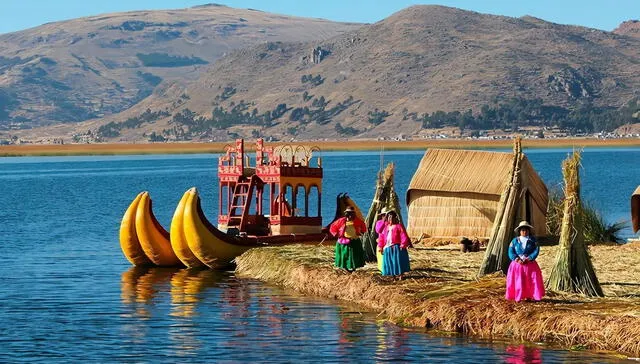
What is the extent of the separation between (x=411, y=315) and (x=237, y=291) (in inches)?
255

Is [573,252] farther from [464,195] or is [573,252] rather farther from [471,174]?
[471,174]

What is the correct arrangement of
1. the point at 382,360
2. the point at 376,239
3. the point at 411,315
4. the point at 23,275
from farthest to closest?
1. the point at 23,275
2. the point at 376,239
3. the point at 411,315
4. the point at 382,360

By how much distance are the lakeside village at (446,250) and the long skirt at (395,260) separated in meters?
0.02

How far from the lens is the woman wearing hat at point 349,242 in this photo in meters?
27.1

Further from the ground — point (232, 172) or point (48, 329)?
point (232, 172)

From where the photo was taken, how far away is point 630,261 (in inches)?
1118

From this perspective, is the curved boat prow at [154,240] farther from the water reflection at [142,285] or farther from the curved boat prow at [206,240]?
the curved boat prow at [206,240]

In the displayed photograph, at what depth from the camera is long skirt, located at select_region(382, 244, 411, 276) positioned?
25.8m

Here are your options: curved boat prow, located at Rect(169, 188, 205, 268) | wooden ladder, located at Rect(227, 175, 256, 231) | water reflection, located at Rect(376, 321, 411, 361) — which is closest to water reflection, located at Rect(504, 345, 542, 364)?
water reflection, located at Rect(376, 321, 411, 361)

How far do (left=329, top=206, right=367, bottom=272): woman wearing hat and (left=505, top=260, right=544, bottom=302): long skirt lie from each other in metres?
5.57

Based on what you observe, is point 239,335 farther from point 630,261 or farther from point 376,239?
point 630,261

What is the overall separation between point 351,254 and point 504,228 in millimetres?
3221

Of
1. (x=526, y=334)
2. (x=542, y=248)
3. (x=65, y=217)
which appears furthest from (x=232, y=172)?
(x=65, y=217)

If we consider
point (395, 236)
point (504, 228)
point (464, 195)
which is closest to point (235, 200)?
point (464, 195)
